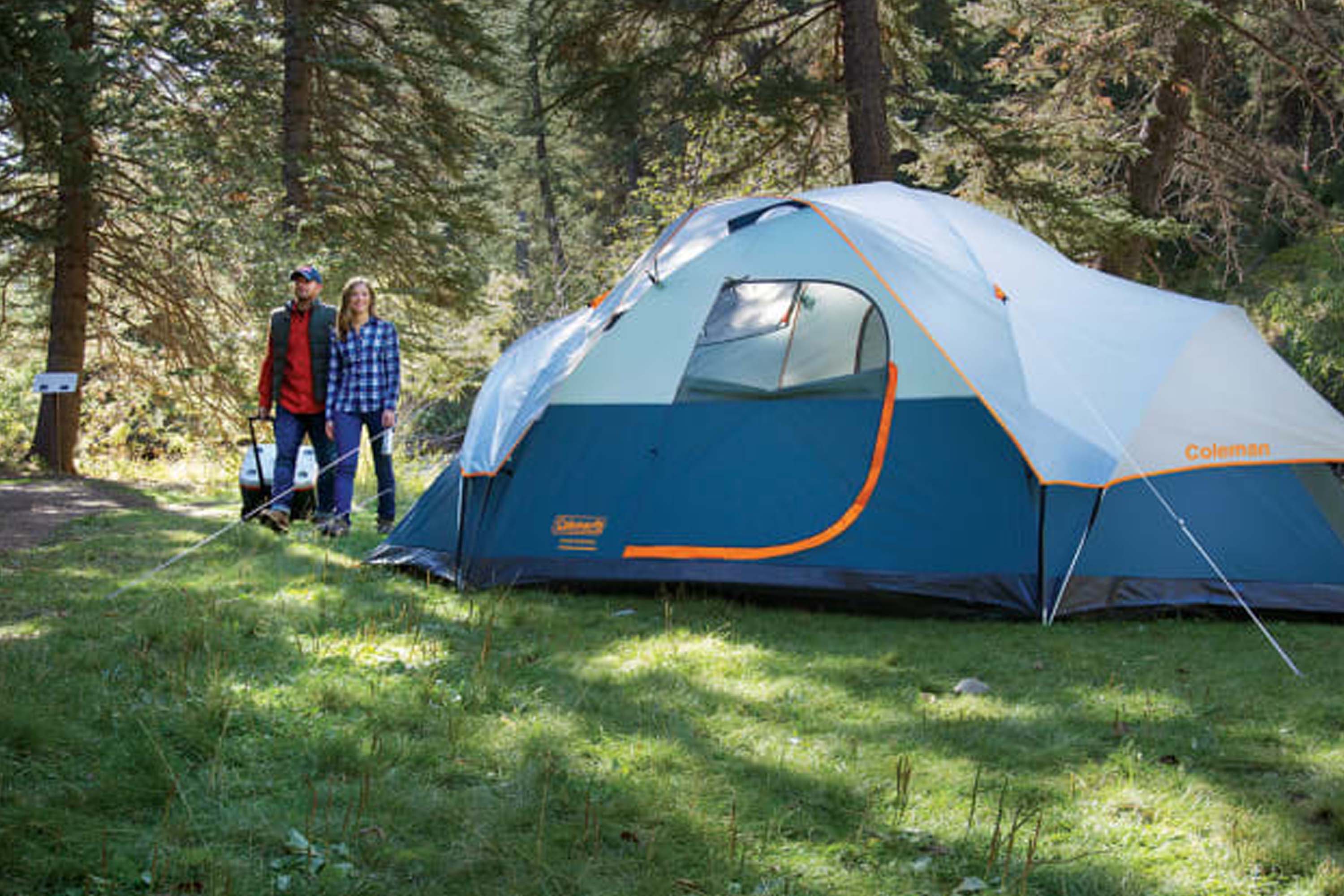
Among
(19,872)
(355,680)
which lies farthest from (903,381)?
(19,872)

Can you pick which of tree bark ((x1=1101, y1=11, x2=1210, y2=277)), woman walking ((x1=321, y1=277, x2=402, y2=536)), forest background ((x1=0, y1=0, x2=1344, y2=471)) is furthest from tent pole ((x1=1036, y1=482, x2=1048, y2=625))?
tree bark ((x1=1101, y1=11, x2=1210, y2=277))

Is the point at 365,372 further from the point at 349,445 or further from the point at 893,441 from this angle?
the point at 893,441

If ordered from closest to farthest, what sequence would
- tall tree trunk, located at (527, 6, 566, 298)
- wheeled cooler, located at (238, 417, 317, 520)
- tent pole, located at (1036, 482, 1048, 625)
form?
1. tent pole, located at (1036, 482, 1048, 625)
2. wheeled cooler, located at (238, 417, 317, 520)
3. tall tree trunk, located at (527, 6, 566, 298)

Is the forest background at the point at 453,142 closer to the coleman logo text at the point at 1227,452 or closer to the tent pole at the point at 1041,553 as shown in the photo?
the coleman logo text at the point at 1227,452

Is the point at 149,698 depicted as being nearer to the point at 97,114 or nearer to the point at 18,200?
the point at 97,114

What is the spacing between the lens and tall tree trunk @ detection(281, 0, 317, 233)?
1105cm

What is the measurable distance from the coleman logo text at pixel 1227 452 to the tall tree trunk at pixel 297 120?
8933 mm

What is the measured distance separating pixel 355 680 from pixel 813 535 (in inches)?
84.3

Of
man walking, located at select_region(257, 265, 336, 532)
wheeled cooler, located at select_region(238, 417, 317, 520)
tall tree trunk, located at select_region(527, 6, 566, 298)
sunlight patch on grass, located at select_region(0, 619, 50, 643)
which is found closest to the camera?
sunlight patch on grass, located at select_region(0, 619, 50, 643)

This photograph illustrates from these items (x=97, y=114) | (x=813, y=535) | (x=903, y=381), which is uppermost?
(x=97, y=114)

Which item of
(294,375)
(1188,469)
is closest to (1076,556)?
(1188,469)

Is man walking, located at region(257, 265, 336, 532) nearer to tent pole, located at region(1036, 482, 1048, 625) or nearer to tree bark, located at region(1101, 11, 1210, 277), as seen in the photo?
tent pole, located at region(1036, 482, 1048, 625)

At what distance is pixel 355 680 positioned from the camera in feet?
12.1

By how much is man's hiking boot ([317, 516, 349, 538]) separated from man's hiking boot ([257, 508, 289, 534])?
0.23 m
